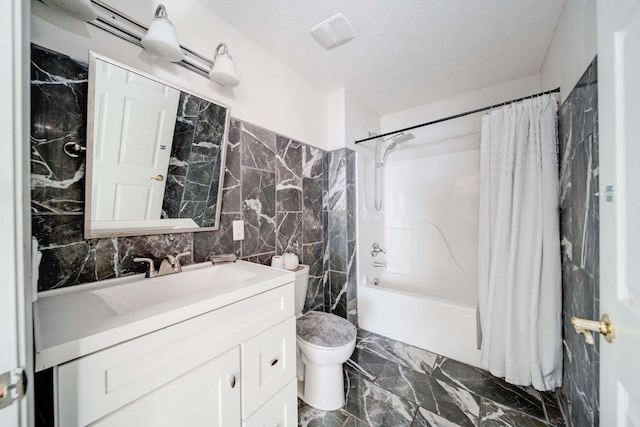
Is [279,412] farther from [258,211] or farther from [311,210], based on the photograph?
[311,210]

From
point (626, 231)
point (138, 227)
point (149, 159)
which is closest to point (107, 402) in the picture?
point (138, 227)

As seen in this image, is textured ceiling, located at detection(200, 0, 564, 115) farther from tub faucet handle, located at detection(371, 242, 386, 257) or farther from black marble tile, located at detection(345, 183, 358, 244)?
tub faucet handle, located at detection(371, 242, 386, 257)

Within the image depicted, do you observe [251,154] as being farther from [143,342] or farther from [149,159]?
[143,342]

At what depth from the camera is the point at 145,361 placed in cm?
60

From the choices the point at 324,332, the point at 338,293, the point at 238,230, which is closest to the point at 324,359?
the point at 324,332

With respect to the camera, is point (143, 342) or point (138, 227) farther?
point (138, 227)

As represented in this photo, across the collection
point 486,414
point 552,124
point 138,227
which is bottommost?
point 486,414

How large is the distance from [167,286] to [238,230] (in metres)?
0.50

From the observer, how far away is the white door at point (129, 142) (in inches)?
35.6

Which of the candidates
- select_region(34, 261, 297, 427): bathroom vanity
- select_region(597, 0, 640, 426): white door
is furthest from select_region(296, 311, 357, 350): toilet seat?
select_region(597, 0, 640, 426): white door

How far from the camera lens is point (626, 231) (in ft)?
1.66

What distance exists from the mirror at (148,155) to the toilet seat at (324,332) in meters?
0.83

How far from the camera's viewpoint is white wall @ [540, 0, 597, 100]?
37.3 inches

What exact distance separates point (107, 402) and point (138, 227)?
69cm
